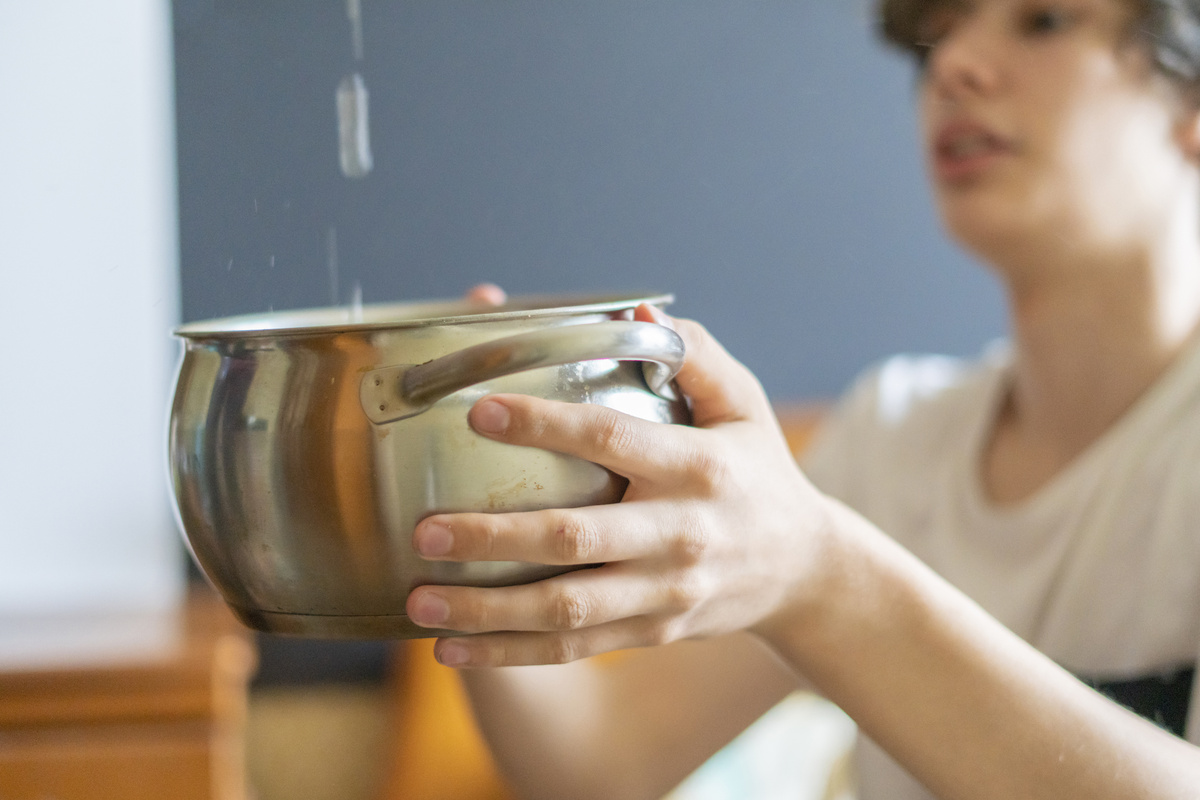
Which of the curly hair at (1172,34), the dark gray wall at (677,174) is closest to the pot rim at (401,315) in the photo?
the curly hair at (1172,34)

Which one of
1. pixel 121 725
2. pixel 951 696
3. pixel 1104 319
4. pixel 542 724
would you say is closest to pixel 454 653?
pixel 951 696

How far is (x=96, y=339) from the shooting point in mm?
1948

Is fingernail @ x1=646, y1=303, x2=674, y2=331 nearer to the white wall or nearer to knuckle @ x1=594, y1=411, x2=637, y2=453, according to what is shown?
knuckle @ x1=594, y1=411, x2=637, y2=453

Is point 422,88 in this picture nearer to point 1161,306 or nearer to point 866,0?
point 866,0

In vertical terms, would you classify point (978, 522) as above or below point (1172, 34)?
below

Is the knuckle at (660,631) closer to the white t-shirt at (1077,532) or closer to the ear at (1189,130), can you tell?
→ the white t-shirt at (1077,532)

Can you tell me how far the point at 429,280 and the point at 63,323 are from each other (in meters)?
0.67

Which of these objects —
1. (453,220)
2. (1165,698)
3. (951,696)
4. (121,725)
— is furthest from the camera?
(453,220)

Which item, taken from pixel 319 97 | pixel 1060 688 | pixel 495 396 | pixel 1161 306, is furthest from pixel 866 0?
pixel 495 396

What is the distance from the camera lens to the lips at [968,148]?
88 centimetres

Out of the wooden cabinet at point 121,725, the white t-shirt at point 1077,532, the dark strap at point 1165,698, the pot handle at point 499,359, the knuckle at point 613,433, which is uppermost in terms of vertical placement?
the pot handle at point 499,359

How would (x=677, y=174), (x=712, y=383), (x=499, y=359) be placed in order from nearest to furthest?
1. (x=499, y=359)
2. (x=712, y=383)
3. (x=677, y=174)

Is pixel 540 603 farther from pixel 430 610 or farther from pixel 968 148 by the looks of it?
pixel 968 148

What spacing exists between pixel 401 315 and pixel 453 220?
1.40 metres
